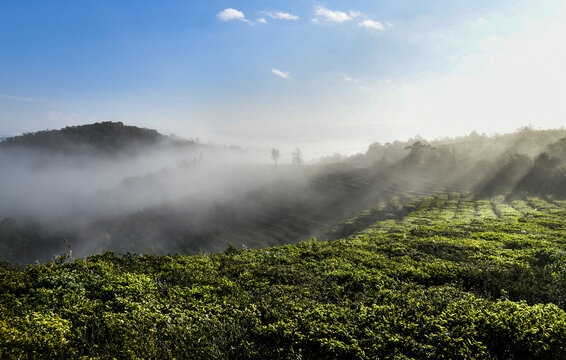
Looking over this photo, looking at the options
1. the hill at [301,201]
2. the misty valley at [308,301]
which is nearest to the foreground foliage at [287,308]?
the misty valley at [308,301]

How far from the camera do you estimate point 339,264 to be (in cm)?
1566

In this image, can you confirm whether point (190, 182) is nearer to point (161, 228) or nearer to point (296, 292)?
point (161, 228)

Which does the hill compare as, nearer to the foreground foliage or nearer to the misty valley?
the misty valley

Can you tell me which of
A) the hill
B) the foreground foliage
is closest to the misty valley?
the foreground foliage

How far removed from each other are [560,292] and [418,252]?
25.9 ft

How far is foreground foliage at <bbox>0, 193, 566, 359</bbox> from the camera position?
6.96 metres

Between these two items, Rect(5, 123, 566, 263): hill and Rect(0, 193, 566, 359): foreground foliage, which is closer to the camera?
Rect(0, 193, 566, 359): foreground foliage

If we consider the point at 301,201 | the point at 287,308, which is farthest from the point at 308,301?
the point at 301,201

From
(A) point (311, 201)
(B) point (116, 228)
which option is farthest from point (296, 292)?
(B) point (116, 228)

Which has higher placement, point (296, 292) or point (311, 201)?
point (296, 292)

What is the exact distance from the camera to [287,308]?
951 centimetres

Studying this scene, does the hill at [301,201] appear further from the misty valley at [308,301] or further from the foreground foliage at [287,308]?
the foreground foliage at [287,308]

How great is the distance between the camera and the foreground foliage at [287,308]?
22.8 ft

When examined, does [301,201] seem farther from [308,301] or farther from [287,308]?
[287,308]
